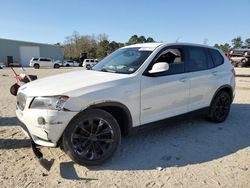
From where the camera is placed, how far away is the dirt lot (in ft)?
12.3

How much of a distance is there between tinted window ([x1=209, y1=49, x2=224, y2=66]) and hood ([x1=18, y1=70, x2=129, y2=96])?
8.62 feet

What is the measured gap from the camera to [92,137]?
416 centimetres

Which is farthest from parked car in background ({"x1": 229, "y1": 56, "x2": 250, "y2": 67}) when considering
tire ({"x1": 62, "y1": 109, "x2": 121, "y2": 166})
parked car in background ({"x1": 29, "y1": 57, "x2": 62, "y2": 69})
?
parked car in background ({"x1": 29, "y1": 57, "x2": 62, "y2": 69})

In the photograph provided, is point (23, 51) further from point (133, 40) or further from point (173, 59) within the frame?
point (173, 59)

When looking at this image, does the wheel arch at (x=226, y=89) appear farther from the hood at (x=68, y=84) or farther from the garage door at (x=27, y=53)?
the garage door at (x=27, y=53)

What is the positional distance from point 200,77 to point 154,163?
7.30 feet

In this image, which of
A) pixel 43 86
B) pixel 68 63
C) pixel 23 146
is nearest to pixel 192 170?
pixel 43 86

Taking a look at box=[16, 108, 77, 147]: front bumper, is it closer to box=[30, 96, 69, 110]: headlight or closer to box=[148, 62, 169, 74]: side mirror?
box=[30, 96, 69, 110]: headlight

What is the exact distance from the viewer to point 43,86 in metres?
4.26

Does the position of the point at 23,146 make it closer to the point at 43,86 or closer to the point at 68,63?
the point at 43,86

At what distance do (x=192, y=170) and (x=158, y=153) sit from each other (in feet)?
2.43

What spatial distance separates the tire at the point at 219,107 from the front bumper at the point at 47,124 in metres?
3.55

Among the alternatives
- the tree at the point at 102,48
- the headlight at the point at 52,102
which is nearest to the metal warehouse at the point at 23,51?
the tree at the point at 102,48

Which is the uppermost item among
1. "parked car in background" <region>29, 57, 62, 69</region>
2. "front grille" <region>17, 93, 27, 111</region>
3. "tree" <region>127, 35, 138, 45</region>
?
"tree" <region>127, 35, 138, 45</region>
